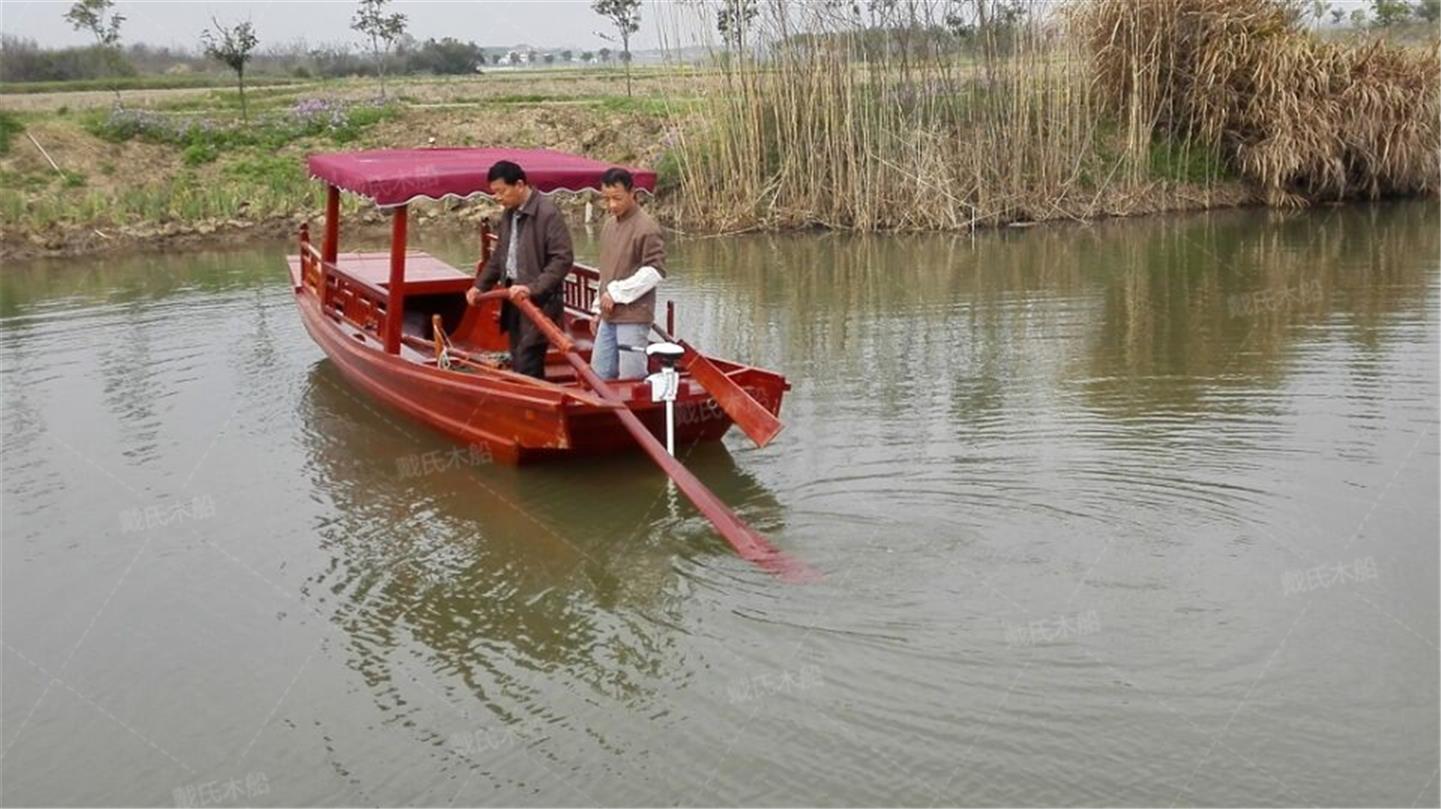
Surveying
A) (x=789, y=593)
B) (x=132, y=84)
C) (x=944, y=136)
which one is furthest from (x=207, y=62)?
(x=789, y=593)

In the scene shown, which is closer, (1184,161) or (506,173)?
(506,173)

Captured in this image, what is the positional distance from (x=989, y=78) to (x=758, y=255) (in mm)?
4127

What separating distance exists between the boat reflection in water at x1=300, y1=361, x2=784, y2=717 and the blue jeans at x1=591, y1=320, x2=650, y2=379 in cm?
52

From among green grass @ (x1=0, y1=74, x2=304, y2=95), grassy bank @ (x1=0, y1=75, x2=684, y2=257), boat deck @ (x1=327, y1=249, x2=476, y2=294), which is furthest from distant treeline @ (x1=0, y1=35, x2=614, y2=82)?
boat deck @ (x1=327, y1=249, x2=476, y2=294)

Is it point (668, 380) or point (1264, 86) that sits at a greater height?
point (1264, 86)

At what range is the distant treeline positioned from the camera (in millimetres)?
37844

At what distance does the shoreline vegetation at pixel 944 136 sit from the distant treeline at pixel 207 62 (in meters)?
16.2

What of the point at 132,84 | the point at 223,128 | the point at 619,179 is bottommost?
the point at 619,179

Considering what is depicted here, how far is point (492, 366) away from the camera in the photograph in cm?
855

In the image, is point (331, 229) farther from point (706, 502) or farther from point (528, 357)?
point (706, 502)

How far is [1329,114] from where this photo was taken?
19.6m

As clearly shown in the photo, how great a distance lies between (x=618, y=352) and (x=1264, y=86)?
14.5 meters

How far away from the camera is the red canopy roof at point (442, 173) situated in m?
8.29

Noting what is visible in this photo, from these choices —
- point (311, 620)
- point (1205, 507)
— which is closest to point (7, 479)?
point (311, 620)
